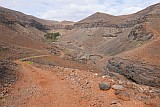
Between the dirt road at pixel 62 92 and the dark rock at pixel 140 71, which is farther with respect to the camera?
the dark rock at pixel 140 71

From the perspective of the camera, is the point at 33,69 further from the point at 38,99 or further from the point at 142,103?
the point at 142,103

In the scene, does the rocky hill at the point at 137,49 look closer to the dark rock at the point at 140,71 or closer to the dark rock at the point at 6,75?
the dark rock at the point at 140,71

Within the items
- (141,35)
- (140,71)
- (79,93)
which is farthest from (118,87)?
(141,35)

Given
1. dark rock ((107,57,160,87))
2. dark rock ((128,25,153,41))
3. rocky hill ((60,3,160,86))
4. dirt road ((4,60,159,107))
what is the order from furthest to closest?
dark rock ((128,25,153,41)) → rocky hill ((60,3,160,86)) → dark rock ((107,57,160,87)) → dirt road ((4,60,159,107))

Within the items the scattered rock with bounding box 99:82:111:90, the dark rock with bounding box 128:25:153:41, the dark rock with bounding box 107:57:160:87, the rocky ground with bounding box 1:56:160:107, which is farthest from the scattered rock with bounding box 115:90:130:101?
the dark rock with bounding box 128:25:153:41

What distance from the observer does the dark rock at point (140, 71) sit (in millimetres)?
21383

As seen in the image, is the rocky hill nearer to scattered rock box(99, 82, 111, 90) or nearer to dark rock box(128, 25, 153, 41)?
dark rock box(128, 25, 153, 41)

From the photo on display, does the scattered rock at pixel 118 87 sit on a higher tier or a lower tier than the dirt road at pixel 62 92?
higher

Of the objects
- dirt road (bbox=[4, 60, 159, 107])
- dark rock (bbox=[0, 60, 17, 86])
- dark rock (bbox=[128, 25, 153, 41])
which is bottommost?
dirt road (bbox=[4, 60, 159, 107])

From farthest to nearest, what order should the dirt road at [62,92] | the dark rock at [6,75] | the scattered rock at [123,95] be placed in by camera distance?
the dark rock at [6,75]
the dirt road at [62,92]
the scattered rock at [123,95]

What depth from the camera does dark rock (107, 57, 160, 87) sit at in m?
21.4

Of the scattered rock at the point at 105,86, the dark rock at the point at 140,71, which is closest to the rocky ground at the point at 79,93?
the scattered rock at the point at 105,86

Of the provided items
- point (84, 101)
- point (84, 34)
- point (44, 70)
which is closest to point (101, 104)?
point (84, 101)

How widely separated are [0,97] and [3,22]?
48.1 meters
